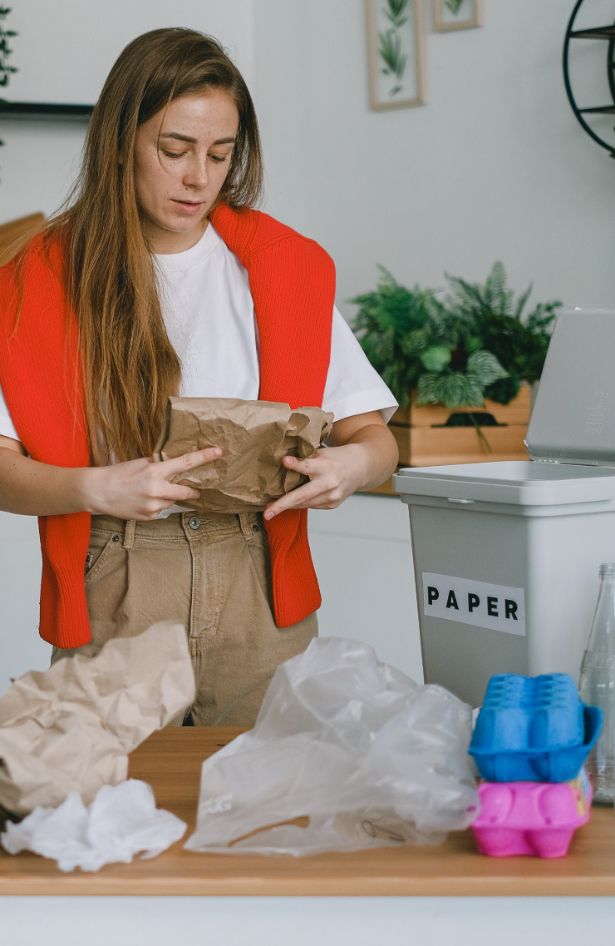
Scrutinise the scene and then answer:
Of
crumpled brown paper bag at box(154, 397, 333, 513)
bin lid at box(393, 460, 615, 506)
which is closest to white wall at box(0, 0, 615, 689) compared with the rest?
bin lid at box(393, 460, 615, 506)

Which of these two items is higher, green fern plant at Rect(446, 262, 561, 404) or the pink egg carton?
green fern plant at Rect(446, 262, 561, 404)

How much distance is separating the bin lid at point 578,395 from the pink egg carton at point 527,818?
60 centimetres

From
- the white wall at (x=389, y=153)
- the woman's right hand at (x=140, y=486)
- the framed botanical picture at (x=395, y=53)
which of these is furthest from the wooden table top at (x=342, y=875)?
the framed botanical picture at (x=395, y=53)

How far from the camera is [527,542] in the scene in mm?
1265

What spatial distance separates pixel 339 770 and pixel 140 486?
41 cm

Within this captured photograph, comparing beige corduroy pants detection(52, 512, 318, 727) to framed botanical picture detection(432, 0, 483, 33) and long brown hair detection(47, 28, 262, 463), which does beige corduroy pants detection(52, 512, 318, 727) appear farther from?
framed botanical picture detection(432, 0, 483, 33)

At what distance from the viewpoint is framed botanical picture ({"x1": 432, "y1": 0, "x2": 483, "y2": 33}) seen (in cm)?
295

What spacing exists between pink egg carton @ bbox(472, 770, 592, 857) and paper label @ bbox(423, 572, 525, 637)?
1.04 ft

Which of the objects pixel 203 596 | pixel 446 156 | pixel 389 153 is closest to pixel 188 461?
pixel 203 596

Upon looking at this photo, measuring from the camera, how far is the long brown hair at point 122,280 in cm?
147

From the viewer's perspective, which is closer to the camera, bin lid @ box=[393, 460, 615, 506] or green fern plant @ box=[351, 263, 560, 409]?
bin lid @ box=[393, 460, 615, 506]

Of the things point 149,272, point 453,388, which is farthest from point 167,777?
point 453,388

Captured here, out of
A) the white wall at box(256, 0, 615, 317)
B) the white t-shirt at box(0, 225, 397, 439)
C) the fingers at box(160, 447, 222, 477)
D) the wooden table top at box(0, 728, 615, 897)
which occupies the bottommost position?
the wooden table top at box(0, 728, 615, 897)

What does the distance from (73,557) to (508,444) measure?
4.65ft
